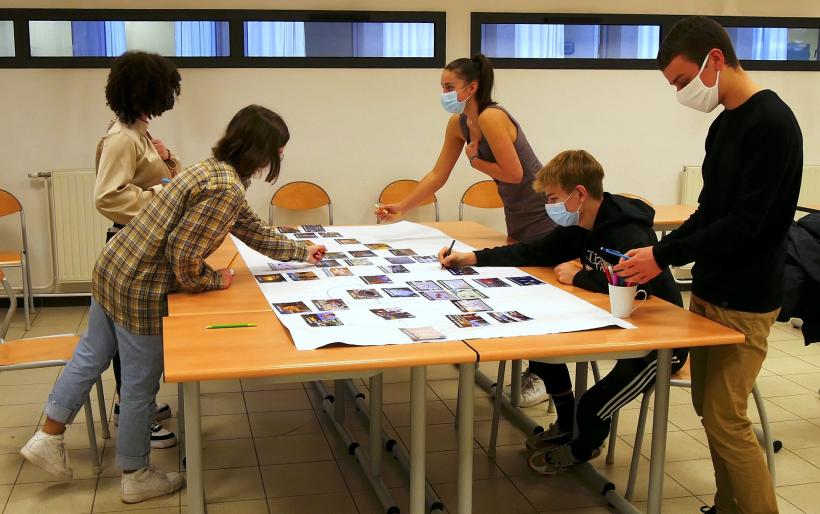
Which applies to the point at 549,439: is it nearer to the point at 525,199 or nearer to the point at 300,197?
the point at 525,199

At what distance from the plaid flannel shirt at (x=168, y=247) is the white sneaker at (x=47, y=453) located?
55 cm

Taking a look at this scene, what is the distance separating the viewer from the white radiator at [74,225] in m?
5.05

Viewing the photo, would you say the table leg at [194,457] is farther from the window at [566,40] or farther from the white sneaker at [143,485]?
the window at [566,40]

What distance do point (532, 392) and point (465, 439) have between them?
1.60 metres

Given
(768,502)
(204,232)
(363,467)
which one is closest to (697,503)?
(768,502)

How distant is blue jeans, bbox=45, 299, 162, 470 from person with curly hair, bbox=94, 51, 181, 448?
363 millimetres

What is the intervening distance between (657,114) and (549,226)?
281cm

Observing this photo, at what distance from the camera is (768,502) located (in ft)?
7.30

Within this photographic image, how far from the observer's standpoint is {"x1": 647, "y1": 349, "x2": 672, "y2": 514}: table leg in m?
2.26

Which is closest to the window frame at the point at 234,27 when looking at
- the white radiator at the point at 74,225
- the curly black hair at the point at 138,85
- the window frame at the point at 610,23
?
the window frame at the point at 610,23

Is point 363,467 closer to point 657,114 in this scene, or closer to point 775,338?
point 775,338

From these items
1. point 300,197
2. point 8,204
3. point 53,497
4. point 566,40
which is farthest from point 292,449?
point 566,40

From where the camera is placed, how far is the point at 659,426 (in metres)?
2.31

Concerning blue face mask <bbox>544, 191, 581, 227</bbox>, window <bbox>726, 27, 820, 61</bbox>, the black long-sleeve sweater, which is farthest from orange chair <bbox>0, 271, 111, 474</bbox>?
window <bbox>726, 27, 820, 61</bbox>
